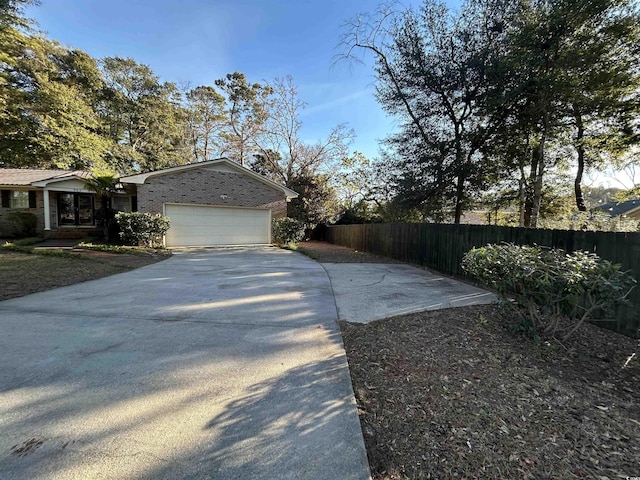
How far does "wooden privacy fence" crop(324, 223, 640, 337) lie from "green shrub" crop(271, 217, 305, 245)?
329 cm

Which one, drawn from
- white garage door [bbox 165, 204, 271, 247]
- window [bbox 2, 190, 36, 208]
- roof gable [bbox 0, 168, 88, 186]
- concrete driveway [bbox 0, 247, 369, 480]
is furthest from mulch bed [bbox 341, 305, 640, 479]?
window [bbox 2, 190, 36, 208]

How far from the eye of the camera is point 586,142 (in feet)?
35.0

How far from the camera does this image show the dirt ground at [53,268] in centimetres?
539

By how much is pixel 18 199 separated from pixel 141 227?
9.01 metres

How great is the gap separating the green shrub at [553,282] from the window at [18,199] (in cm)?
1994

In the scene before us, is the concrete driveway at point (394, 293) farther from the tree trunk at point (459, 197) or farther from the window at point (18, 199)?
the window at point (18, 199)

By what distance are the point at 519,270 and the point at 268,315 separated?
3298mm

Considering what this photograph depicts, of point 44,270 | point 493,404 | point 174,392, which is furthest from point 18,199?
point 493,404

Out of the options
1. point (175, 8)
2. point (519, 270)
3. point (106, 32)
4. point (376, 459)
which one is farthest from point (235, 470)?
point (106, 32)

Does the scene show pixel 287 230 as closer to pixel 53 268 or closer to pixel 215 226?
pixel 215 226

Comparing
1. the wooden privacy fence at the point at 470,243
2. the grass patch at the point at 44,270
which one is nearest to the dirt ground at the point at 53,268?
the grass patch at the point at 44,270

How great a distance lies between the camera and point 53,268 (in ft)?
22.8

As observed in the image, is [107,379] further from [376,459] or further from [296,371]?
[376,459]

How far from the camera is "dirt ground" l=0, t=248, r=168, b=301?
17.7 ft
